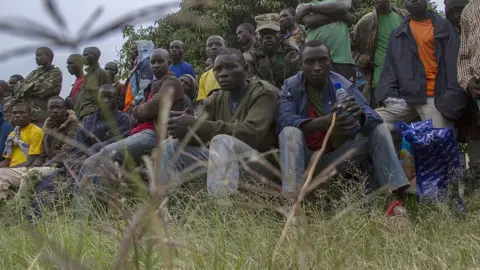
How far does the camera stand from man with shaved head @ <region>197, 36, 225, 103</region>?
5.57 meters

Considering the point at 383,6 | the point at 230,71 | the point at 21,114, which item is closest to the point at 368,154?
the point at 230,71

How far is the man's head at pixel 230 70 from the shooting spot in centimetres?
429

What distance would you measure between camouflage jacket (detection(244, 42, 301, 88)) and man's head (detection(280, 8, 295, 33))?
1.70ft

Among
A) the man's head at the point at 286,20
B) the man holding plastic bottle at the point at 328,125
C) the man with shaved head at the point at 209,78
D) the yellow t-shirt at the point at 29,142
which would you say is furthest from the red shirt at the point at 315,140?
the yellow t-shirt at the point at 29,142

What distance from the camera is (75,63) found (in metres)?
0.51

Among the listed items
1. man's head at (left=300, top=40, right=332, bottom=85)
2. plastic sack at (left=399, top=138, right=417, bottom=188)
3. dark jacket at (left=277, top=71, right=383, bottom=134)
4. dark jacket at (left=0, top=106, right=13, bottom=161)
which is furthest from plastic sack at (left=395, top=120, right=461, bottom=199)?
dark jacket at (left=0, top=106, right=13, bottom=161)

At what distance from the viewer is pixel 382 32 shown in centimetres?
527

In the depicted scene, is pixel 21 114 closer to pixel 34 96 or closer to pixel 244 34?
pixel 34 96

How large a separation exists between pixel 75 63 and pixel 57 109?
571cm

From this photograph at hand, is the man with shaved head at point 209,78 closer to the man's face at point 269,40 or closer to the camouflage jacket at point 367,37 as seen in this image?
the man's face at point 269,40

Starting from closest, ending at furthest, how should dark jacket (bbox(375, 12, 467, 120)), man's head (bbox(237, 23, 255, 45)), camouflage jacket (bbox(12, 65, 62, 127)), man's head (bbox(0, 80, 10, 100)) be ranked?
dark jacket (bbox(375, 12, 467, 120)) < man's head (bbox(237, 23, 255, 45)) < camouflage jacket (bbox(12, 65, 62, 127)) < man's head (bbox(0, 80, 10, 100))

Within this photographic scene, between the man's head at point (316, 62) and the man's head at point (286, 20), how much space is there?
1513mm

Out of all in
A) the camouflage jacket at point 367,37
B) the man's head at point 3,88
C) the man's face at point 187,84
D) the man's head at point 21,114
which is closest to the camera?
the camouflage jacket at point 367,37

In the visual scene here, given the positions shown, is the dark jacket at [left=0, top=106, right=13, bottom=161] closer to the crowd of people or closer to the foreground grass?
the crowd of people
